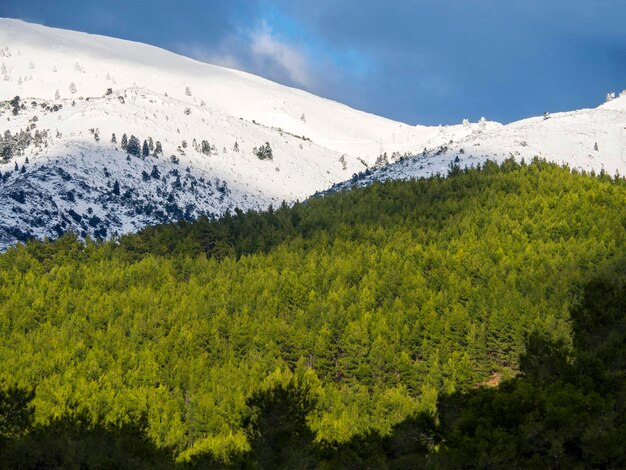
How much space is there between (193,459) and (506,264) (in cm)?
7821

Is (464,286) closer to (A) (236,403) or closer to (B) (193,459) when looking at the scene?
(A) (236,403)

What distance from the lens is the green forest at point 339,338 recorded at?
187 feet

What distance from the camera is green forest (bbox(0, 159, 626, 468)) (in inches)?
2244

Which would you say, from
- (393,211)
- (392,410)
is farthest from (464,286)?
(393,211)

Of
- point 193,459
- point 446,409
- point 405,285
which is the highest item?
point 405,285

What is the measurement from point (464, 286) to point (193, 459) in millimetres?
67813

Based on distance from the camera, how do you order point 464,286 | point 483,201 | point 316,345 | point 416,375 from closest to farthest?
point 416,375 → point 316,345 → point 464,286 → point 483,201

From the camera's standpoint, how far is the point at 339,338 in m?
123

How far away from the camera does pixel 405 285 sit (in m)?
136

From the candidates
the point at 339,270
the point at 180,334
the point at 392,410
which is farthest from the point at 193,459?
the point at 339,270

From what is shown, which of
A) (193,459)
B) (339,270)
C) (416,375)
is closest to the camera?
(193,459)

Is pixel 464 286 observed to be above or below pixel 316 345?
above

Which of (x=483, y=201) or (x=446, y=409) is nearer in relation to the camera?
(x=446, y=409)

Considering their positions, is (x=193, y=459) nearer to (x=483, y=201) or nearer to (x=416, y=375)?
(x=416, y=375)
